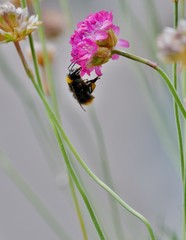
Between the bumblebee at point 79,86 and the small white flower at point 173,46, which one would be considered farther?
the bumblebee at point 79,86

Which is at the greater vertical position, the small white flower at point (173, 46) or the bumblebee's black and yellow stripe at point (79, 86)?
the bumblebee's black and yellow stripe at point (79, 86)

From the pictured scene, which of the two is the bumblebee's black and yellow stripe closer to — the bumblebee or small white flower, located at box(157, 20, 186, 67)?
the bumblebee

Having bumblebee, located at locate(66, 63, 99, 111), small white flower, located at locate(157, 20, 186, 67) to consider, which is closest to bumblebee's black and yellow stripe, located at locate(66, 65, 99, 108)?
bumblebee, located at locate(66, 63, 99, 111)

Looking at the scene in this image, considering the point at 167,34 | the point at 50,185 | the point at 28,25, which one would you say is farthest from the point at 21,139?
the point at 167,34

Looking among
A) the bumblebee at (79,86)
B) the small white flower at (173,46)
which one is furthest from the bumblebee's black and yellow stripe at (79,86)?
the small white flower at (173,46)

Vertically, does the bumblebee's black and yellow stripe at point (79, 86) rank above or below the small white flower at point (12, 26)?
above

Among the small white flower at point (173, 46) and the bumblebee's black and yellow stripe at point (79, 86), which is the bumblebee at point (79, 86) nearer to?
the bumblebee's black and yellow stripe at point (79, 86)

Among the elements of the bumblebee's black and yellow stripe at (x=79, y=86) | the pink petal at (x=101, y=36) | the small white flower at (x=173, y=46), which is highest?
the bumblebee's black and yellow stripe at (x=79, y=86)

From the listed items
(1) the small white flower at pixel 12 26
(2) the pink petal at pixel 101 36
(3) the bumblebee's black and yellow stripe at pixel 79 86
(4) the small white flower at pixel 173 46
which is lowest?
(4) the small white flower at pixel 173 46
